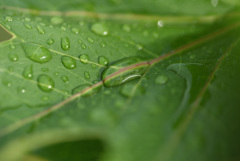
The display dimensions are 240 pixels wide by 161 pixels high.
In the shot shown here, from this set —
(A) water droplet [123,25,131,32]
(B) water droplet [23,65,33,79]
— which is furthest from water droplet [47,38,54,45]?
(A) water droplet [123,25,131,32]

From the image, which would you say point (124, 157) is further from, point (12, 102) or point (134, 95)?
point (12, 102)

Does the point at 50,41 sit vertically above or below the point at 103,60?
above

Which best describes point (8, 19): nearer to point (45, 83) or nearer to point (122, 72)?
point (45, 83)

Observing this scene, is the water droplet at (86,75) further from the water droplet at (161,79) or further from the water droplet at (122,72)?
the water droplet at (161,79)

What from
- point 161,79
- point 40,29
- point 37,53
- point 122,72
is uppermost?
point 40,29

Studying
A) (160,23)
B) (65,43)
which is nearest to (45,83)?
(65,43)

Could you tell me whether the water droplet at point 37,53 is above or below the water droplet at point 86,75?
above

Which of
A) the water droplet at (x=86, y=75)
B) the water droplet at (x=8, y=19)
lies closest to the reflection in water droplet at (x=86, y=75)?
the water droplet at (x=86, y=75)
